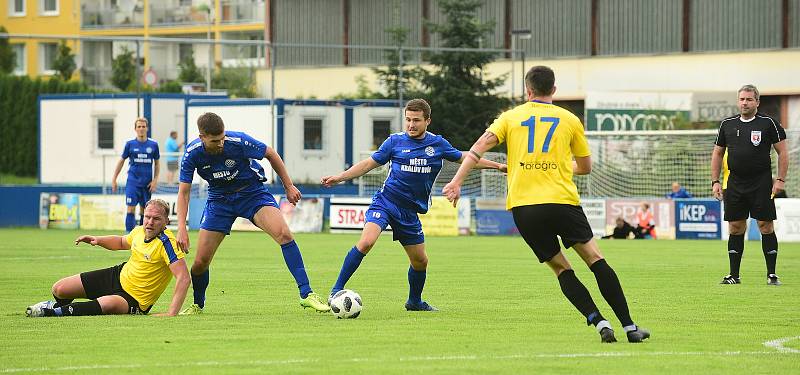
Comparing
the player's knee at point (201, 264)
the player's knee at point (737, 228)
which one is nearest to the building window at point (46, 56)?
the player's knee at point (737, 228)

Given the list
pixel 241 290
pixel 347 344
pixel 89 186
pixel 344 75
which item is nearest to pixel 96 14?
pixel 344 75

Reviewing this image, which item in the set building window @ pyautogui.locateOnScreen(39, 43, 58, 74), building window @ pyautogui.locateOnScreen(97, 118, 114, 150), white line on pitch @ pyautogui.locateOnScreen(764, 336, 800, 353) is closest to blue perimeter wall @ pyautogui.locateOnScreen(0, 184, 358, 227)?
building window @ pyautogui.locateOnScreen(97, 118, 114, 150)

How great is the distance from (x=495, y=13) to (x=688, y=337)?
4498 cm

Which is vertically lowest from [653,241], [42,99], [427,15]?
[653,241]

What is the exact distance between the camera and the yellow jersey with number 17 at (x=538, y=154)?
9.90 meters

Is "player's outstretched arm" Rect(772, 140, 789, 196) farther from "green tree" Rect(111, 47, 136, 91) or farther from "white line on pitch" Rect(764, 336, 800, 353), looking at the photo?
"green tree" Rect(111, 47, 136, 91)

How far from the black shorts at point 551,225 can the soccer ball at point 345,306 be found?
2364 millimetres

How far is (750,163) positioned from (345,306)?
627 centimetres

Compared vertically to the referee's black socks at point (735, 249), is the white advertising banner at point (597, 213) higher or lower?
lower

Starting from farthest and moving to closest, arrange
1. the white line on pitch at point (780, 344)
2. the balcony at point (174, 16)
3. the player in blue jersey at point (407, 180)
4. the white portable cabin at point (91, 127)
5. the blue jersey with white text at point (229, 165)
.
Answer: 1. the balcony at point (174, 16)
2. the white portable cabin at point (91, 127)
3. the player in blue jersey at point (407, 180)
4. the blue jersey with white text at point (229, 165)
5. the white line on pitch at point (780, 344)

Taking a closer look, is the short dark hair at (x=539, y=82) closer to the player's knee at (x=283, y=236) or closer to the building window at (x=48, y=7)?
the player's knee at (x=283, y=236)

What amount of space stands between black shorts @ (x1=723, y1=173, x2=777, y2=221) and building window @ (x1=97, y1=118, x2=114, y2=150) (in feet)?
94.1

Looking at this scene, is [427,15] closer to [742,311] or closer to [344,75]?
[344,75]

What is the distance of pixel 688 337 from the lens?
10.5 metres
